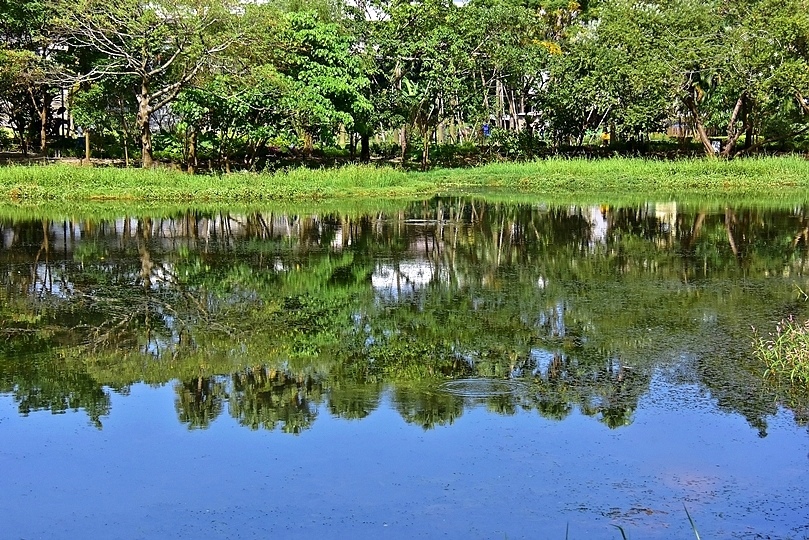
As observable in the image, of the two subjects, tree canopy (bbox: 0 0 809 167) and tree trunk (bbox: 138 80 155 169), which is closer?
tree canopy (bbox: 0 0 809 167)

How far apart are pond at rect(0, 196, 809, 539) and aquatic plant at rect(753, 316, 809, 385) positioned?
17 cm

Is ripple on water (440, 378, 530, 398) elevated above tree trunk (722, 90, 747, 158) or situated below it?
below

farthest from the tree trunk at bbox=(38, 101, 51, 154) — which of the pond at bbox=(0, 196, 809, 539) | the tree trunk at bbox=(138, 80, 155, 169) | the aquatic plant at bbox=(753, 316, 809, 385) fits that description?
the aquatic plant at bbox=(753, 316, 809, 385)

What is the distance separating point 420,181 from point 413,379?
19.6 metres

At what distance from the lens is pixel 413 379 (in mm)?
6926

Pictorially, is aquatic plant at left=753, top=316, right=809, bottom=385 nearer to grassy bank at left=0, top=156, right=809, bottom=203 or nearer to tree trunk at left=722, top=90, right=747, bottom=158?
grassy bank at left=0, top=156, right=809, bottom=203

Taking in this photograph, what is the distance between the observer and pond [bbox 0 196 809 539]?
15.4ft

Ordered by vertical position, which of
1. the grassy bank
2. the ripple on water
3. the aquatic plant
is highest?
the grassy bank

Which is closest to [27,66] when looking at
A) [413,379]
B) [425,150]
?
[425,150]

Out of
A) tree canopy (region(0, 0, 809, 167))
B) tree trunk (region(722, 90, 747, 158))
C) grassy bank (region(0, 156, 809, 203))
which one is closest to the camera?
grassy bank (region(0, 156, 809, 203))

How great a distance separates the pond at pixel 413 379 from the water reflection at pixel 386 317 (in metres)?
0.04

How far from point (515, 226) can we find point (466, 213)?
2.77 meters

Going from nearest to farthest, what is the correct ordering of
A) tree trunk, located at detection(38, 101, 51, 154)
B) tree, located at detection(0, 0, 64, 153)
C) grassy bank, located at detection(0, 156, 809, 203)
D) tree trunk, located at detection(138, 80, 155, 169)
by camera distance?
grassy bank, located at detection(0, 156, 809, 203) < tree, located at detection(0, 0, 64, 153) < tree trunk, located at detection(138, 80, 155, 169) < tree trunk, located at detection(38, 101, 51, 154)

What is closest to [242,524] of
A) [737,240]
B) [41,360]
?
[41,360]
